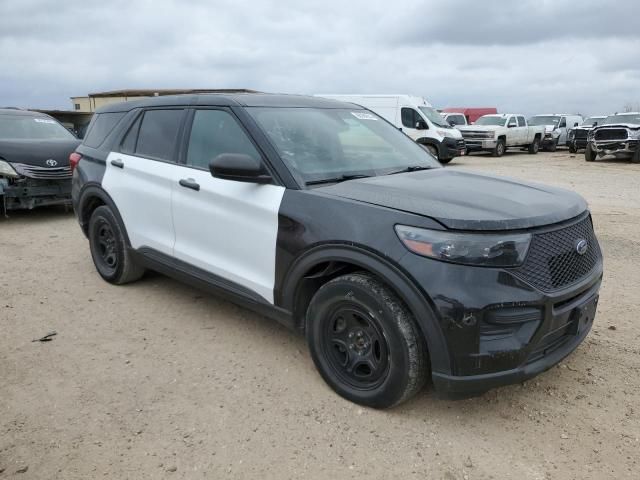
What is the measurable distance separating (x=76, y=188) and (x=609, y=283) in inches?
205

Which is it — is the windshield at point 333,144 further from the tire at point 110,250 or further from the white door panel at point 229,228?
the tire at point 110,250

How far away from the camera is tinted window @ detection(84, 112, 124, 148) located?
4.82 meters

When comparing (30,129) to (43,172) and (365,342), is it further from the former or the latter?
(365,342)

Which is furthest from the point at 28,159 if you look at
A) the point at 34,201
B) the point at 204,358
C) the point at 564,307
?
the point at 564,307

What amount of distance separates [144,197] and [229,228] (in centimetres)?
113

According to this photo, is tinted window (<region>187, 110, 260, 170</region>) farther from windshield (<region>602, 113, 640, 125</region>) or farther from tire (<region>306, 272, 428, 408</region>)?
windshield (<region>602, 113, 640, 125</region>)

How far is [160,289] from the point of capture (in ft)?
16.0

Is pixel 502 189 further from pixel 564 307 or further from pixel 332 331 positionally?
pixel 332 331

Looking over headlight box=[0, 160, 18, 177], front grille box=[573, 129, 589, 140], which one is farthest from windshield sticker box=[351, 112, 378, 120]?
front grille box=[573, 129, 589, 140]

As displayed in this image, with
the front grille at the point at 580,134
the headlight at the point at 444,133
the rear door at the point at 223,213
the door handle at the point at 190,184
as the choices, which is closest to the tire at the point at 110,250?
the rear door at the point at 223,213

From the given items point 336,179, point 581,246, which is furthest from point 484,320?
point 336,179

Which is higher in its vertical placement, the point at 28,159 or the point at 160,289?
the point at 28,159

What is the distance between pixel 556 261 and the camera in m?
2.68

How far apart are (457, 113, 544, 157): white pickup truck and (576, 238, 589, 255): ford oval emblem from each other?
21.2m
